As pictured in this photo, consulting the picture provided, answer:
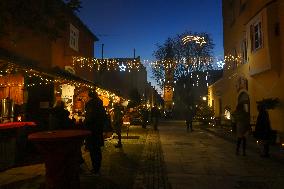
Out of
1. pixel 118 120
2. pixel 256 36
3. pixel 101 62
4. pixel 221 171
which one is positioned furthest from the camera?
pixel 101 62

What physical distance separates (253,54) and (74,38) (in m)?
13.0

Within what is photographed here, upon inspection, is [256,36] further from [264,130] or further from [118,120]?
[118,120]

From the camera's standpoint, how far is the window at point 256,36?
18.6m

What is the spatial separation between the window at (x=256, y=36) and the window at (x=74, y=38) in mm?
12215

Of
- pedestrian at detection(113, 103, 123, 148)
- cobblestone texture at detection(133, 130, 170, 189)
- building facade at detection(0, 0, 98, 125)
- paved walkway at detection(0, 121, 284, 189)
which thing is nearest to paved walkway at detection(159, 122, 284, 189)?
paved walkway at detection(0, 121, 284, 189)

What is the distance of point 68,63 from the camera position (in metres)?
24.8

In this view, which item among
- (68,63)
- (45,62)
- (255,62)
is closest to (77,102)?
(45,62)

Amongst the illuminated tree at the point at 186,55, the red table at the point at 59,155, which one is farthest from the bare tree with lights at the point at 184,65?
the red table at the point at 59,155

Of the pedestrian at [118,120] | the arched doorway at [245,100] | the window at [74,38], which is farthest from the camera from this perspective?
the window at [74,38]

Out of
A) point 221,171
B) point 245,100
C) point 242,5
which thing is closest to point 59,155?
point 221,171

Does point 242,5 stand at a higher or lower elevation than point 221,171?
higher

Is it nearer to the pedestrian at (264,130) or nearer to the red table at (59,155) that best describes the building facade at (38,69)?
the red table at (59,155)

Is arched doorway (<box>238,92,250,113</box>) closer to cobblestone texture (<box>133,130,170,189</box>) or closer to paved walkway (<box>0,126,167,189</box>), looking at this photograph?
cobblestone texture (<box>133,130,170,189</box>)

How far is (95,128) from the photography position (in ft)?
30.4
